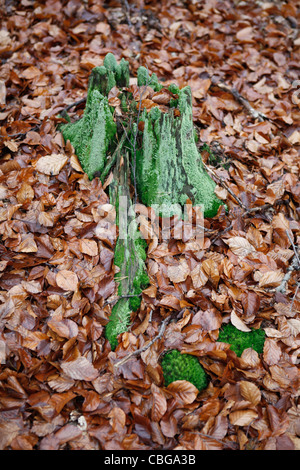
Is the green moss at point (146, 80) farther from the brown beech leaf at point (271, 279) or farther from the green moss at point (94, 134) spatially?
the brown beech leaf at point (271, 279)

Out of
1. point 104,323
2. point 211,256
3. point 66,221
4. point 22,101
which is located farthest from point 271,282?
point 22,101

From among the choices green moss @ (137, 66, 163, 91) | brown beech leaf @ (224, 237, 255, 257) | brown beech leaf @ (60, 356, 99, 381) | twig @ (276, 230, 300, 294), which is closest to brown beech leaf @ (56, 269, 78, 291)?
brown beech leaf @ (60, 356, 99, 381)

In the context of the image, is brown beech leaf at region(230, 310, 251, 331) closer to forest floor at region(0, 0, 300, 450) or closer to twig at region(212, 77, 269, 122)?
forest floor at region(0, 0, 300, 450)

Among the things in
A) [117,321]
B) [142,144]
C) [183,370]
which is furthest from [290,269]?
[142,144]

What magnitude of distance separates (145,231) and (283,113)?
2.18 metres

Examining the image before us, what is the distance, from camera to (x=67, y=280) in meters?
2.28

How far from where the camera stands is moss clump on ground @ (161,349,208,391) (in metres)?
2.09

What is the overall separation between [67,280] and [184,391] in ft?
3.34

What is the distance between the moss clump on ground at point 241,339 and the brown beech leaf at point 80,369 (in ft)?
2.79

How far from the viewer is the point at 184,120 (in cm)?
260

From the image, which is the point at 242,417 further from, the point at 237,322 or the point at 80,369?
the point at 80,369

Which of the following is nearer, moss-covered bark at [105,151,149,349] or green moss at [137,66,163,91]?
moss-covered bark at [105,151,149,349]

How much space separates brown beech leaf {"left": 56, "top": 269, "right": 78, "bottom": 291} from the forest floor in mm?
13
